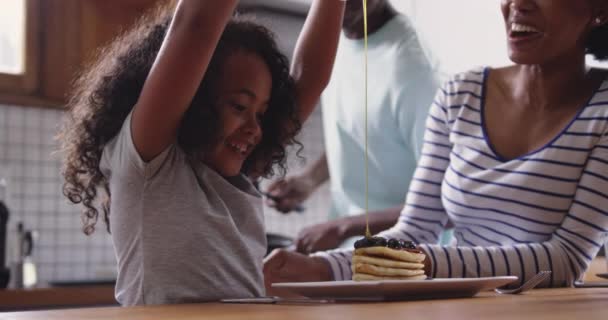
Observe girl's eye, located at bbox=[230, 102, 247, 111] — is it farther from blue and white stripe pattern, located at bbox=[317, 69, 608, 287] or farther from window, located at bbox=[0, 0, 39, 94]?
window, located at bbox=[0, 0, 39, 94]

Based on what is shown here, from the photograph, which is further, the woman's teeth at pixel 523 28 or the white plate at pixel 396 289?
the woman's teeth at pixel 523 28

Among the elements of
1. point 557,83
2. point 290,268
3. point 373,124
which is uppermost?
point 557,83

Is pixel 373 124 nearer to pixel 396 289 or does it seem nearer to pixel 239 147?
pixel 239 147

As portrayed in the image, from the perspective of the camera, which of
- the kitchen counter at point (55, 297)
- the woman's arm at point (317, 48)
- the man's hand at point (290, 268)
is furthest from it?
the kitchen counter at point (55, 297)

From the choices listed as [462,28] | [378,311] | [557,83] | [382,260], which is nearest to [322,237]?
[557,83]

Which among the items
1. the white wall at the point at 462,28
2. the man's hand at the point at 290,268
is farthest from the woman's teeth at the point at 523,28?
the white wall at the point at 462,28

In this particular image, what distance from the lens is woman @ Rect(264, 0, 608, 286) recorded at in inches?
51.2

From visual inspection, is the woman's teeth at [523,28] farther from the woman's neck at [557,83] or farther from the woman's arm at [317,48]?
the woman's arm at [317,48]

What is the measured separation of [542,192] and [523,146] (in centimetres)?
11

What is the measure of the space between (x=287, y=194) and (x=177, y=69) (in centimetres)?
106

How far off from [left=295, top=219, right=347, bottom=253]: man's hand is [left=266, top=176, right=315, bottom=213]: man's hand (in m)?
0.14

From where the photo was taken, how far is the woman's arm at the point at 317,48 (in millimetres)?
1354

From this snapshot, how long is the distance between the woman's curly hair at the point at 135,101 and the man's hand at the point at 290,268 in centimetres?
17

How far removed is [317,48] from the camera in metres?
1.36
